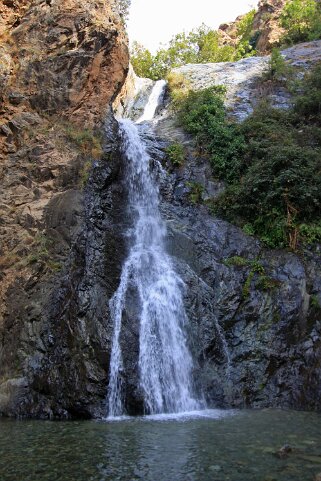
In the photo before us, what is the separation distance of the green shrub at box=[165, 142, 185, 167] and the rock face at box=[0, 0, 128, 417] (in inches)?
87.9

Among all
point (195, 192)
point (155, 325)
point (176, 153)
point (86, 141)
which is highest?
point (176, 153)

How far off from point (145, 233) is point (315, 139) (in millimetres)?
7200

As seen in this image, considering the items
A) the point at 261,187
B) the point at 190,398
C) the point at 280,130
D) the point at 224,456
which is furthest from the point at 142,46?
the point at 224,456

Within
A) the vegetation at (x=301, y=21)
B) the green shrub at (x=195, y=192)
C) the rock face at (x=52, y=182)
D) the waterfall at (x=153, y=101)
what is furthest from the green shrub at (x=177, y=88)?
the vegetation at (x=301, y=21)

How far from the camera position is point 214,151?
52.5 ft

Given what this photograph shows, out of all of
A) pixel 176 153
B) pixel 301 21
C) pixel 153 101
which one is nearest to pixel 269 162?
pixel 176 153

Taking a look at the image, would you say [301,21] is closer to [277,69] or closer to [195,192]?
[277,69]

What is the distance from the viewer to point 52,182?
41.6ft

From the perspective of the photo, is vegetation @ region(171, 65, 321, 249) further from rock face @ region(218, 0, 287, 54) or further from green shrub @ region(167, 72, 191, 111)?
rock face @ region(218, 0, 287, 54)

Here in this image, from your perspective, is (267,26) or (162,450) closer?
(162,450)

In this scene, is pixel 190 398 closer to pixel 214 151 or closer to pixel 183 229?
pixel 183 229

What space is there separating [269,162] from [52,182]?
21.6 feet

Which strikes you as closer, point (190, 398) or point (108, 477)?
point (108, 477)

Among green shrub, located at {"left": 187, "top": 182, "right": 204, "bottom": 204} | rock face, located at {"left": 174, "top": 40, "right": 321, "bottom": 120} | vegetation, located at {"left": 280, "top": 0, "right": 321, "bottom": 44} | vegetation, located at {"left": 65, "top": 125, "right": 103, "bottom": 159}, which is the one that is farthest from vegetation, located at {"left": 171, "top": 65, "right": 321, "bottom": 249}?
vegetation, located at {"left": 280, "top": 0, "right": 321, "bottom": 44}
